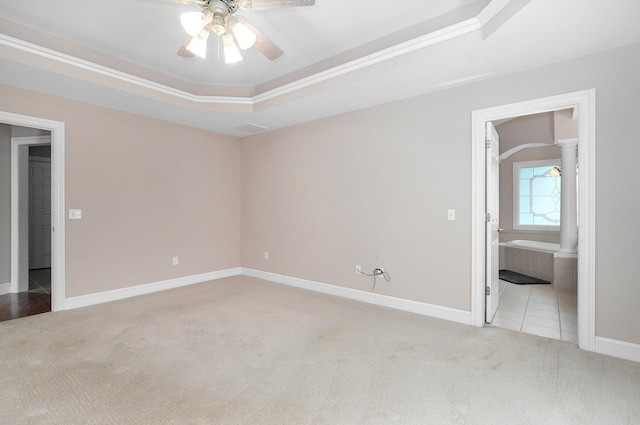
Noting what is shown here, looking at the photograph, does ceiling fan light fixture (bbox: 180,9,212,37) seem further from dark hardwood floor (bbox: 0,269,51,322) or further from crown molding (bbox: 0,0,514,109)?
dark hardwood floor (bbox: 0,269,51,322)

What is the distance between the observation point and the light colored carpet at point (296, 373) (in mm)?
1762

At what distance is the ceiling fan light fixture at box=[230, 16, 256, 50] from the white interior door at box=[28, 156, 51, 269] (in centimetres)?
578

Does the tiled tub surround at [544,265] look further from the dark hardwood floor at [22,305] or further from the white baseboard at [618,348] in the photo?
the dark hardwood floor at [22,305]

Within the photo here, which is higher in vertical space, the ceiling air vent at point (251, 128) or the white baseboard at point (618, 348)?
the ceiling air vent at point (251, 128)

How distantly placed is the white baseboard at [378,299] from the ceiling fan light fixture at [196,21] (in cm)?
316

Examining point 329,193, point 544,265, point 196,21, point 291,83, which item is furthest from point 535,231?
point 196,21

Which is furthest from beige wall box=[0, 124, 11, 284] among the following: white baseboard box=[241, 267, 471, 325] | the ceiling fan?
the ceiling fan

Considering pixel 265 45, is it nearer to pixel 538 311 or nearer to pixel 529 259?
pixel 538 311

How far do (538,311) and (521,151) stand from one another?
4.84 metres

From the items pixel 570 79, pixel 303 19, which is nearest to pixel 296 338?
pixel 303 19

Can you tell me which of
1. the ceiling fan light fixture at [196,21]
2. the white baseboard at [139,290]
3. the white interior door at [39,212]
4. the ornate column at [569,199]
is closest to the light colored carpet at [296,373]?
the white baseboard at [139,290]

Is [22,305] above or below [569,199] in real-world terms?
below

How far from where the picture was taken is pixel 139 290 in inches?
164

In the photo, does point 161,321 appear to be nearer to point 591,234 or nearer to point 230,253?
point 230,253
